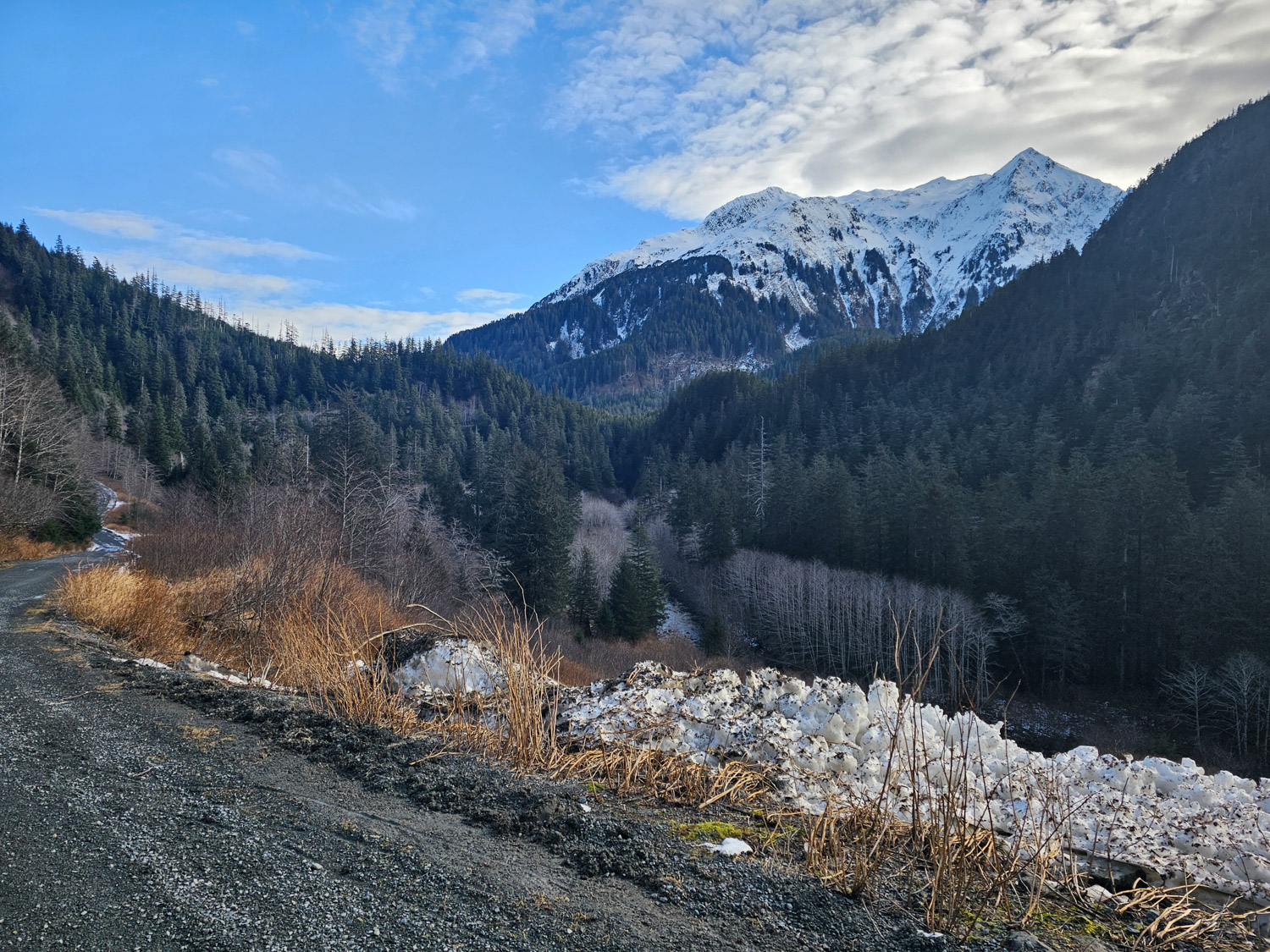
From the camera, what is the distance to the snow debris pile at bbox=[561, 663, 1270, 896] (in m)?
4.27

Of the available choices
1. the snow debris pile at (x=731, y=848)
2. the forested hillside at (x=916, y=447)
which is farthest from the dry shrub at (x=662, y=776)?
the forested hillside at (x=916, y=447)

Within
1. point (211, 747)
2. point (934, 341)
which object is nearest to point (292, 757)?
point (211, 747)

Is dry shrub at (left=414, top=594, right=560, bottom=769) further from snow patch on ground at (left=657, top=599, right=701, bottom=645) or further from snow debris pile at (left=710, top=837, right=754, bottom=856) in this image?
snow patch on ground at (left=657, top=599, right=701, bottom=645)

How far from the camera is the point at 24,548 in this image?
71.5 feet

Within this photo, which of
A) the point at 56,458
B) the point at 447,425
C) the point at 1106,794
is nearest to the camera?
the point at 1106,794

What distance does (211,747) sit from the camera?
3867mm

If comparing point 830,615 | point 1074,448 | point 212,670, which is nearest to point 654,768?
point 212,670

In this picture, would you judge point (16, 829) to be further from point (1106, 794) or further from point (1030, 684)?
point (1030, 684)

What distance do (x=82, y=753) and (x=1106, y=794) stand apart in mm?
7744

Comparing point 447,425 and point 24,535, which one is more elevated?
point 447,425

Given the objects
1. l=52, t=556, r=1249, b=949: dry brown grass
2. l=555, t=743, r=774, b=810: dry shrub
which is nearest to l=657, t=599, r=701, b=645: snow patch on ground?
l=52, t=556, r=1249, b=949: dry brown grass

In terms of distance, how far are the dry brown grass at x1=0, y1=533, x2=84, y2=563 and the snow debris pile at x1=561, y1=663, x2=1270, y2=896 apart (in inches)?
979

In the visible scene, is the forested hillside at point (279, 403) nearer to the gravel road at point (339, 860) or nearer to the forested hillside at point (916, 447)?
the forested hillside at point (916, 447)

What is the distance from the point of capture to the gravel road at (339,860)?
7.09 ft
